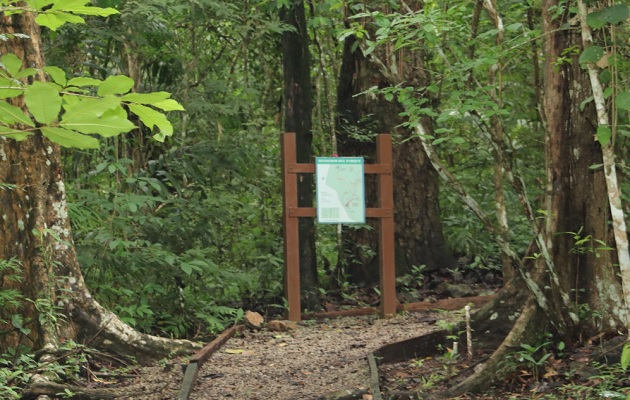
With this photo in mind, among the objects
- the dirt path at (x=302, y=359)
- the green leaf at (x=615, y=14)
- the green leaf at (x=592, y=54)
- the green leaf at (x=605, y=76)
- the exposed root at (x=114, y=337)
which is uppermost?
the green leaf at (x=615, y=14)

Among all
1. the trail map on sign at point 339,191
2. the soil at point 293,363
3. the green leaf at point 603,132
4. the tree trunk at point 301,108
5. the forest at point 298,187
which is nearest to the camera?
the green leaf at point 603,132

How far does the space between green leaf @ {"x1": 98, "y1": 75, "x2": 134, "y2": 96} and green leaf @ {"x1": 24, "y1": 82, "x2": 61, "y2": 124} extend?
0.19 m

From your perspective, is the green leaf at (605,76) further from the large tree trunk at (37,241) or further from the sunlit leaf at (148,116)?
the large tree trunk at (37,241)

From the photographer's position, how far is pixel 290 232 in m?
10.2

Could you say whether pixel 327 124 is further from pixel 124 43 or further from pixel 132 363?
pixel 132 363

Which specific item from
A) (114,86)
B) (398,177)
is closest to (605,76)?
(114,86)

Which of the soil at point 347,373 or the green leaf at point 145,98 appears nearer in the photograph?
the green leaf at point 145,98

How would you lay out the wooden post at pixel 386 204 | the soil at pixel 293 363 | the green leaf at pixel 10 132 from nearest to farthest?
the green leaf at pixel 10 132 → the soil at pixel 293 363 → the wooden post at pixel 386 204

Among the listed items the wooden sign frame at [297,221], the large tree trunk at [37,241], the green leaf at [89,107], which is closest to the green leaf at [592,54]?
the green leaf at [89,107]

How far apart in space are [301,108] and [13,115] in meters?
9.11

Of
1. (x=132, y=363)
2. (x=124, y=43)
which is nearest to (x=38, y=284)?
(x=132, y=363)

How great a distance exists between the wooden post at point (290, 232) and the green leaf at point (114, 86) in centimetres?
809

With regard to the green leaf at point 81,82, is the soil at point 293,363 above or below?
below

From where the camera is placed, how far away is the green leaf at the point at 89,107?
1896 mm
